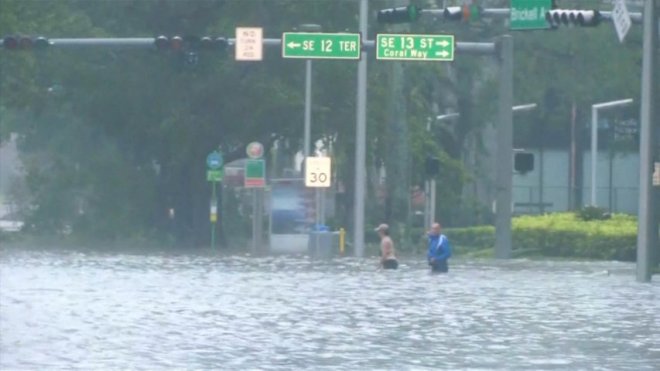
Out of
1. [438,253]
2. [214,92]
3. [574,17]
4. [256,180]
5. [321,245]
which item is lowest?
[321,245]

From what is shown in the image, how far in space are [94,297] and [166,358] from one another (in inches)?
423

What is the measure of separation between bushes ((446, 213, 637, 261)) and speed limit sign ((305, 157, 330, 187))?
6.22m

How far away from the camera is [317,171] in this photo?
53906mm

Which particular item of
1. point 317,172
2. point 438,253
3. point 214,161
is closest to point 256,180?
point 214,161

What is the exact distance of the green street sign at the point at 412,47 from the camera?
141 ft

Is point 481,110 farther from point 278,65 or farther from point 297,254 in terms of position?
point 297,254

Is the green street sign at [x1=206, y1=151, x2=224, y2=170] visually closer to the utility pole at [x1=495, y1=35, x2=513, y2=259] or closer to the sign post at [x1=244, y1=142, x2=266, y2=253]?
the sign post at [x1=244, y1=142, x2=266, y2=253]

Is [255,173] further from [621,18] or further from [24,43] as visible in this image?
[621,18]

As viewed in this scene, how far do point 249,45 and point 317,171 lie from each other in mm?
11146

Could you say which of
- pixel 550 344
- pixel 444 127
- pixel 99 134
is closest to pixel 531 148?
pixel 444 127

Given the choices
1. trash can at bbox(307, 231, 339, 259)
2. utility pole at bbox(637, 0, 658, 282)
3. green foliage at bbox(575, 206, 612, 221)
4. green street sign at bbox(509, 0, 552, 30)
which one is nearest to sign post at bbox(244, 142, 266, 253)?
trash can at bbox(307, 231, 339, 259)

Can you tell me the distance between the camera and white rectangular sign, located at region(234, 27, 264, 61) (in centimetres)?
4319

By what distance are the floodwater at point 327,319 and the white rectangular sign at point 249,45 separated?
18.9 ft

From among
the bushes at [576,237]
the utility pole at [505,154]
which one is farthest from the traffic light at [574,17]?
the bushes at [576,237]
